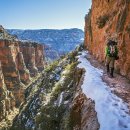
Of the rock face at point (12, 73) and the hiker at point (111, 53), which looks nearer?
the hiker at point (111, 53)

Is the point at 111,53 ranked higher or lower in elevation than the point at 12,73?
higher

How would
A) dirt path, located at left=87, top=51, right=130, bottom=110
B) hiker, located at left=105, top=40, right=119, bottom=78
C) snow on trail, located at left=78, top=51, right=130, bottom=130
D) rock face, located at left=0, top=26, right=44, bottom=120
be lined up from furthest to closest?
1. rock face, located at left=0, top=26, right=44, bottom=120
2. hiker, located at left=105, top=40, right=119, bottom=78
3. dirt path, located at left=87, top=51, right=130, bottom=110
4. snow on trail, located at left=78, top=51, right=130, bottom=130

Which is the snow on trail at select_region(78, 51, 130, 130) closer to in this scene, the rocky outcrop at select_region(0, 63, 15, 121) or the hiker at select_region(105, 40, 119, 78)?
the hiker at select_region(105, 40, 119, 78)

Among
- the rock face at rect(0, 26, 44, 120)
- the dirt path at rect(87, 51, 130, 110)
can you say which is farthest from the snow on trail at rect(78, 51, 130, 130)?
the rock face at rect(0, 26, 44, 120)

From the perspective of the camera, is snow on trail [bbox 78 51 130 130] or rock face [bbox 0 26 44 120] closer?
snow on trail [bbox 78 51 130 130]

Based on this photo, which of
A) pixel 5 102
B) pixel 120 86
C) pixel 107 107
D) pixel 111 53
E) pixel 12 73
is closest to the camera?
pixel 107 107

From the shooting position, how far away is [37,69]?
13588cm

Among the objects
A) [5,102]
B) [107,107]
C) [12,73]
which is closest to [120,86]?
[107,107]

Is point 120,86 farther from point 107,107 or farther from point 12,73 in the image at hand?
point 12,73

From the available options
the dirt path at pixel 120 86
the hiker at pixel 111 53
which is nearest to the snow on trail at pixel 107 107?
the dirt path at pixel 120 86

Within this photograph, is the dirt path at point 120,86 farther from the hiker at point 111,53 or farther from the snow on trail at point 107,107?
the hiker at point 111,53

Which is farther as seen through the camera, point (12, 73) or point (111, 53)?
point (12, 73)

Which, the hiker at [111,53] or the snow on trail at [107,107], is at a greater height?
the hiker at [111,53]

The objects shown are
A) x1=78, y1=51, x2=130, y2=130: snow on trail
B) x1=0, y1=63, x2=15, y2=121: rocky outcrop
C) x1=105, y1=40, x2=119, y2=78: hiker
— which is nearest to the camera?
x1=78, y1=51, x2=130, y2=130: snow on trail
